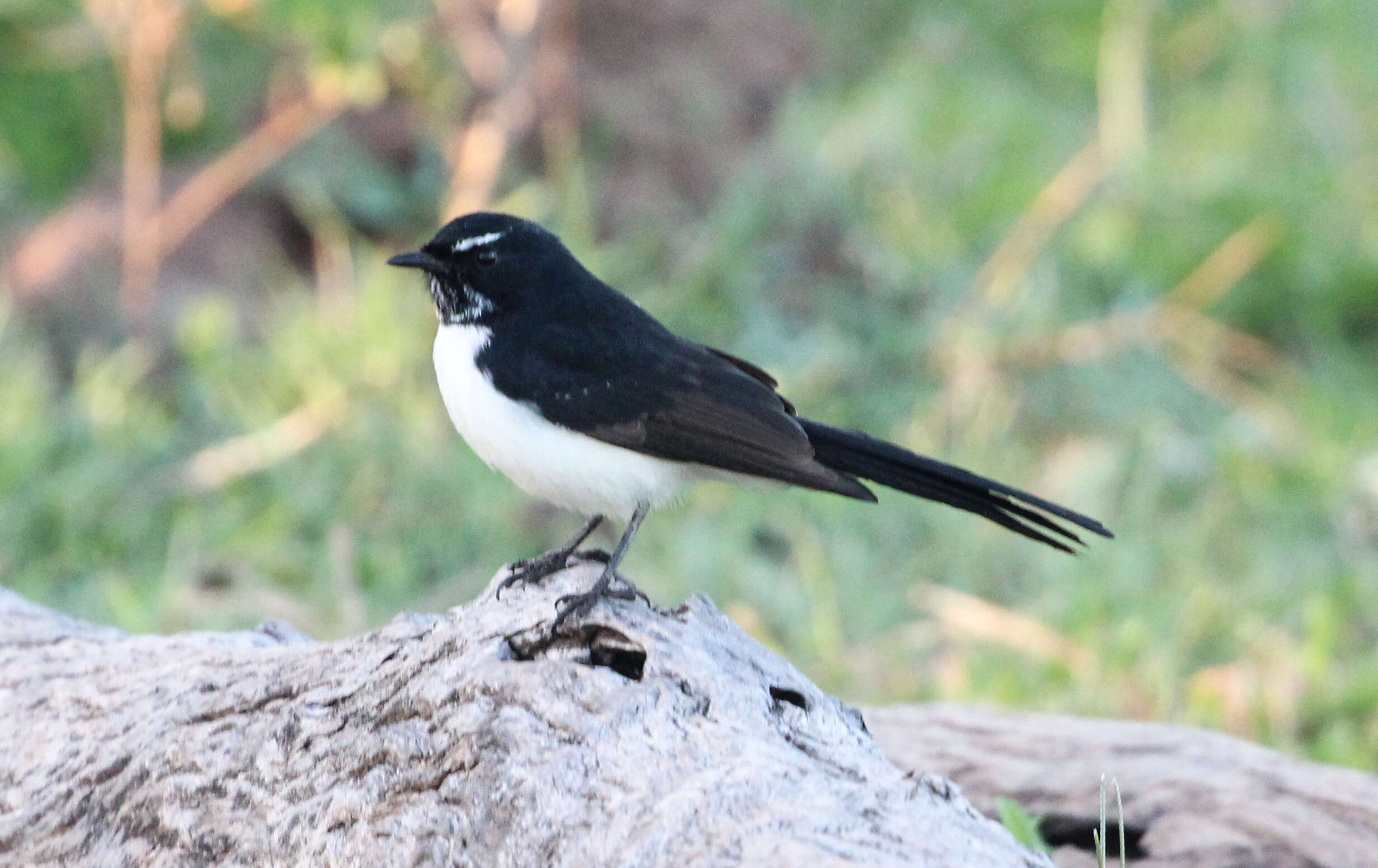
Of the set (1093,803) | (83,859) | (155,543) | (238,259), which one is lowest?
(83,859)

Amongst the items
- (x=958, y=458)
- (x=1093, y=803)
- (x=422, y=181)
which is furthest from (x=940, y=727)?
(x=422, y=181)

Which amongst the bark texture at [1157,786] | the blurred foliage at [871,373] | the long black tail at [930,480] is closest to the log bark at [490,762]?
the long black tail at [930,480]

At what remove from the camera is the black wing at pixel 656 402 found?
352 centimetres

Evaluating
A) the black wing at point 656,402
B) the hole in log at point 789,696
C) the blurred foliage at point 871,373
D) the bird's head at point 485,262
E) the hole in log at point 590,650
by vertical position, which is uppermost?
the blurred foliage at point 871,373

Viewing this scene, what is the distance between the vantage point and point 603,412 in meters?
3.56

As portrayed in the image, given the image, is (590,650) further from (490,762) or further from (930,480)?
(930,480)

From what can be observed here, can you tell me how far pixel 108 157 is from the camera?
24.4 feet

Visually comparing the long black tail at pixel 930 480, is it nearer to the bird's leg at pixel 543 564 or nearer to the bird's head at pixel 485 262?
the bird's leg at pixel 543 564

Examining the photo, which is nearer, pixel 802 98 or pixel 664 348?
pixel 664 348

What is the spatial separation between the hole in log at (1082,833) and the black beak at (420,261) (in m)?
1.76

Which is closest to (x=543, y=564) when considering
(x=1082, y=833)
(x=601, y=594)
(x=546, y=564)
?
(x=546, y=564)

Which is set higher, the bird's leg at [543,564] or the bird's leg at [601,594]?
the bird's leg at [543,564]

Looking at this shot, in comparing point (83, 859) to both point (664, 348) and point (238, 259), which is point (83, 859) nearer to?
point (664, 348)

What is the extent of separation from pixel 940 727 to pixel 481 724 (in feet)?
5.22
